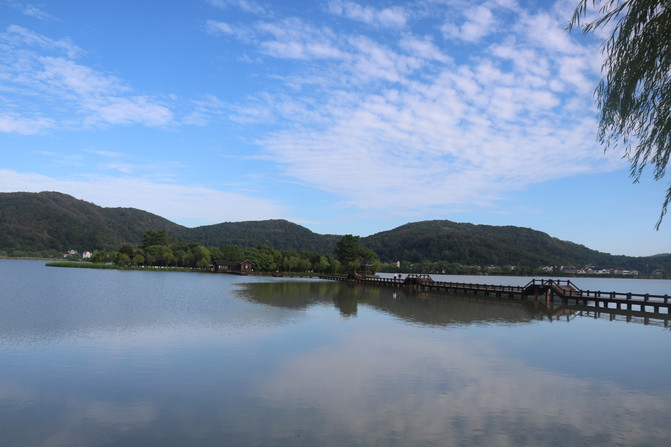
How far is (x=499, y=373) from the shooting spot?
17.3 metres

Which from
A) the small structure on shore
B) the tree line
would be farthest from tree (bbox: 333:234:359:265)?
the small structure on shore

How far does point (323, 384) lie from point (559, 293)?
150 ft

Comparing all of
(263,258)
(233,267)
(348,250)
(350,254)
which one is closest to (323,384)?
(350,254)

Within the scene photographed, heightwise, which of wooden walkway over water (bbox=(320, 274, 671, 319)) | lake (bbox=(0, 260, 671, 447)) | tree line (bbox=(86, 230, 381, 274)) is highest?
tree line (bbox=(86, 230, 381, 274))

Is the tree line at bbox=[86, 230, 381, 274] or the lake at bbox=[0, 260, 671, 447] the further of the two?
the tree line at bbox=[86, 230, 381, 274]

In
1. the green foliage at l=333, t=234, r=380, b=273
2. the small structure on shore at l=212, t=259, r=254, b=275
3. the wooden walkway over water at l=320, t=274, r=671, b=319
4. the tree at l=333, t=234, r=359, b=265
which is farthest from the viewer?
the small structure on shore at l=212, t=259, r=254, b=275

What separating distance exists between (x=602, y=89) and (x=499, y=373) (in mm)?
11237

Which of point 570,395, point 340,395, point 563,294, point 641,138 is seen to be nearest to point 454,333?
point 570,395

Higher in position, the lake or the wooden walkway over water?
the wooden walkway over water

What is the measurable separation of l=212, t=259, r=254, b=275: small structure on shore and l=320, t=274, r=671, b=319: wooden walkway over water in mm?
52033

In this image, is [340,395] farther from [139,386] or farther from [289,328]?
[289,328]

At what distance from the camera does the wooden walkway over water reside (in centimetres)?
4359

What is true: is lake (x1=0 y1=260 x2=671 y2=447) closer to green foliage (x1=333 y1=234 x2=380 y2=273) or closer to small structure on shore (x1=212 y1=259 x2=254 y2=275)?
green foliage (x1=333 y1=234 x2=380 y2=273)

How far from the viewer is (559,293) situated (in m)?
51.7
